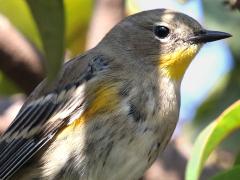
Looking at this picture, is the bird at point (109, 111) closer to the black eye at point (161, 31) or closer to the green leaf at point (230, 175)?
the black eye at point (161, 31)

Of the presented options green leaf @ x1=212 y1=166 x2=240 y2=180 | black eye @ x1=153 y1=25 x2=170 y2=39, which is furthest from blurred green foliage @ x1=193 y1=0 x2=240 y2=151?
green leaf @ x1=212 y1=166 x2=240 y2=180

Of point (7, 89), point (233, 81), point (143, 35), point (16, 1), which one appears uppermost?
point (16, 1)

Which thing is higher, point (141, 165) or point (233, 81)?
point (141, 165)

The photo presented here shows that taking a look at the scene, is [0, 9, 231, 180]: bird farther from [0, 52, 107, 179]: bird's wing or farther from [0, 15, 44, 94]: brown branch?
[0, 15, 44, 94]: brown branch

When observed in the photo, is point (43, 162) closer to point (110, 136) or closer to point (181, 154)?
point (110, 136)

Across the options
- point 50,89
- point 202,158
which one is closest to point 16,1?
point 50,89

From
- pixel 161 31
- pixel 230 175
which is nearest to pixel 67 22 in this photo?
pixel 161 31
